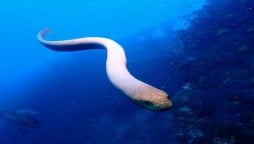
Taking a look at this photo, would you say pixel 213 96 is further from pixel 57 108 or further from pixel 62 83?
pixel 62 83

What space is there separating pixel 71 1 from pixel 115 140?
47.2 meters

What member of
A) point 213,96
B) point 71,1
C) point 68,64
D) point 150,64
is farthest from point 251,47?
point 71,1

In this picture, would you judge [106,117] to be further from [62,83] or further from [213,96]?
[62,83]

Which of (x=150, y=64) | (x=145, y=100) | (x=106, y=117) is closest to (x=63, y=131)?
(x=106, y=117)

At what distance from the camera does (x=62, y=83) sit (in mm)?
14047

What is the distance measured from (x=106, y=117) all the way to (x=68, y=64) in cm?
909

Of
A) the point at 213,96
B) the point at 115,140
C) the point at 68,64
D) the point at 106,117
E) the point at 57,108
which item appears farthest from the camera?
the point at 68,64

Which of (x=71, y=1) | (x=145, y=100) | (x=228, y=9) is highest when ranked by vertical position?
(x=71, y=1)

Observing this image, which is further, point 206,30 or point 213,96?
point 206,30

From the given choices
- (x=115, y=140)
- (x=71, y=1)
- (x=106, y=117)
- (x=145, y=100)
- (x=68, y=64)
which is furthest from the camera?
(x=71, y=1)

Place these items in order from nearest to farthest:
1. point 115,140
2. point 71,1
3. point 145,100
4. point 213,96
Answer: point 145,100, point 213,96, point 115,140, point 71,1

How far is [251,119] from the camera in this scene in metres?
5.50

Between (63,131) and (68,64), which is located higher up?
(68,64)

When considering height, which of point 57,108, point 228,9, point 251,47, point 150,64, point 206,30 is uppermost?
point 228,9
